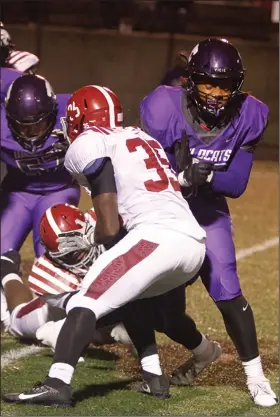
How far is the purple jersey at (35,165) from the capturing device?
5653 mm

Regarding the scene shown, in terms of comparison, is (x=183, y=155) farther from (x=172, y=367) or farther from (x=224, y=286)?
(x=172, y=367)

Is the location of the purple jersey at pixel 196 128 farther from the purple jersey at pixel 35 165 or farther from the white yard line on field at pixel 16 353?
the white yard line on field at pixel 16 353

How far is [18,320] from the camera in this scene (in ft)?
18.5

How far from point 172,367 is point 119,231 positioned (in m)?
1.18

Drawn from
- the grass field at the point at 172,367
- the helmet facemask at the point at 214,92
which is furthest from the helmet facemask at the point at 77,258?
the helmet facemask at the point at 214,92

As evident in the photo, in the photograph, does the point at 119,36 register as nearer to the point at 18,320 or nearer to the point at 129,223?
the point at 18,320

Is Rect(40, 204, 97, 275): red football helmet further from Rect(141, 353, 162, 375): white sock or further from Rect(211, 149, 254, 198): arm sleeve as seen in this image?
Rect(211, 149, 254, 198): arm sleeve

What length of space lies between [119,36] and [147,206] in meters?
9.76

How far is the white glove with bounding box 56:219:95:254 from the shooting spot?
440cm

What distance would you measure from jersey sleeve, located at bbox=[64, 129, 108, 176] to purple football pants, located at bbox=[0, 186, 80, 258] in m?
1.61

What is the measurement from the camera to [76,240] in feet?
14.6

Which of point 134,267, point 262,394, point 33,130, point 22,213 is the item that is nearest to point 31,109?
point 33,130

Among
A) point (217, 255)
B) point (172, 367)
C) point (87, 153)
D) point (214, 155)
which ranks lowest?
point (172, 367)

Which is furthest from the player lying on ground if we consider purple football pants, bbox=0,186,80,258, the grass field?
purple football pants, bbox=0,186,80,258
